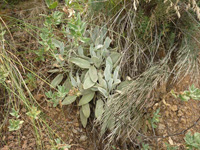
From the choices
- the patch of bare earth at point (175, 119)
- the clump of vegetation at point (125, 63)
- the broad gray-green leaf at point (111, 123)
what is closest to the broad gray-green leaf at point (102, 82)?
the clump of vegetation at point (125, 63)

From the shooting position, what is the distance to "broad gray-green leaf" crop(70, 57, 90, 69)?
4.92 feet

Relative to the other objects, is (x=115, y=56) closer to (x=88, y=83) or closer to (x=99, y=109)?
(x=88, y=83)

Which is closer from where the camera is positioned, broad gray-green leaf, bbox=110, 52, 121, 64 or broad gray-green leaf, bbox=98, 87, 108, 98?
broad gray-green leaf, bbox=98, 87, 108, 98

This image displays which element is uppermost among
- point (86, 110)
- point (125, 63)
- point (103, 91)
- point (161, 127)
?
point (125, 63)

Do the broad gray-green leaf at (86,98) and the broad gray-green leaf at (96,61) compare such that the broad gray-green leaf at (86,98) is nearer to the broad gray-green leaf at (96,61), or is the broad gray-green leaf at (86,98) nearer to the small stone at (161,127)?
the broad gray-green leaf at (96,61)

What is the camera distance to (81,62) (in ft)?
4.99

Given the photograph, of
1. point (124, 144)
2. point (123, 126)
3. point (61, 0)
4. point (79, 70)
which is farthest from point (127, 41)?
point (61, 0)

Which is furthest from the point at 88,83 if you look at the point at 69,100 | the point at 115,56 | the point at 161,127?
the point at 161,127

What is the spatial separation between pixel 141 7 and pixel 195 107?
764 mm

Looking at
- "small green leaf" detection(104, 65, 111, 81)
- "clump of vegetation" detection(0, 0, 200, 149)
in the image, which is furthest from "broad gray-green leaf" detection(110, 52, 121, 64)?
"small green leaf" detection(104, 65, 111, 81)

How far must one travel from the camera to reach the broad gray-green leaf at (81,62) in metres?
1.50

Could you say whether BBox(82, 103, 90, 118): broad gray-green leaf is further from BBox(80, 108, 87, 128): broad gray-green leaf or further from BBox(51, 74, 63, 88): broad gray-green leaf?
BBox(51, 74, 63, 88): broad gray-green leaf

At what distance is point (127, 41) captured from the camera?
1.56m

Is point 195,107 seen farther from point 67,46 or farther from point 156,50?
point 67,46
